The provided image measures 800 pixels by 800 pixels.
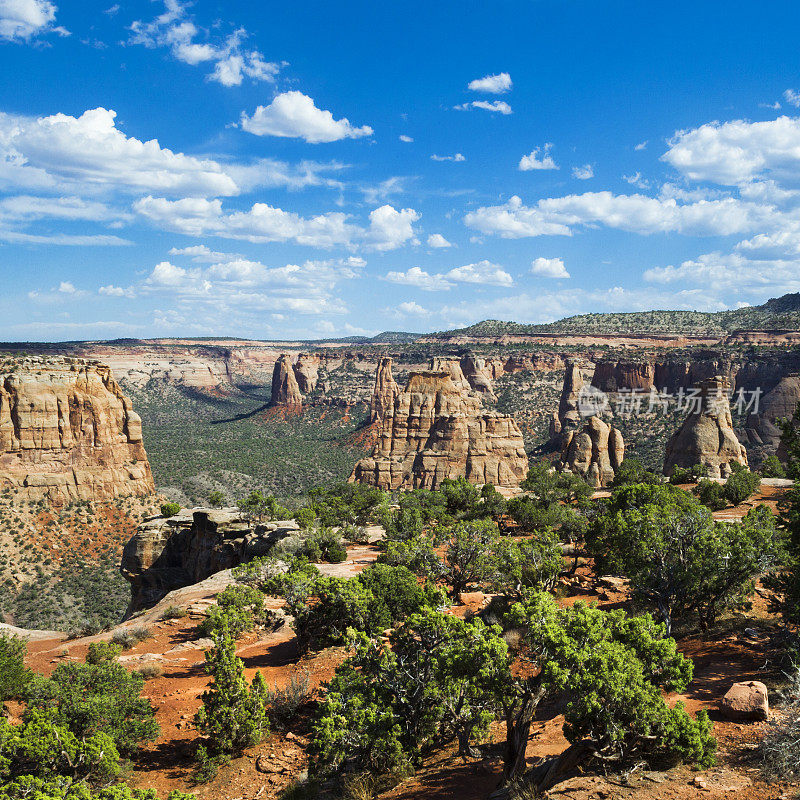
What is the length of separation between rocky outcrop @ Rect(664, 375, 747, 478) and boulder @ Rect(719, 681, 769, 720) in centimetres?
4410

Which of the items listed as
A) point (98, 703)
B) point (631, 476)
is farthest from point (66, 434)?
point (631, 476)

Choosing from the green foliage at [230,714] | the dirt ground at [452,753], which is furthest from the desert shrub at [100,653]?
the green foliage at [230,714]

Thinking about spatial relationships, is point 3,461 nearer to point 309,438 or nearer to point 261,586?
point 261,586

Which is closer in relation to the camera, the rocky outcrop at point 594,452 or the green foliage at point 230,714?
the green foliage at point 230,714

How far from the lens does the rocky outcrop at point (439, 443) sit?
261 feet

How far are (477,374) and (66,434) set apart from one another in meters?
99.4

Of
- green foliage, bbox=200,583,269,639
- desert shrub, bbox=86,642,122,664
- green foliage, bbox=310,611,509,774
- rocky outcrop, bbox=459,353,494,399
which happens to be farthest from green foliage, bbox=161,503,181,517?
rocky outcrop, bbox=459,353,494,399

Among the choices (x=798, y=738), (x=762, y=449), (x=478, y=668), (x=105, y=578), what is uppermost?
(x=478, y=668)

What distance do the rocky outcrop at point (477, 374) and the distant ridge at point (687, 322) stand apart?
4927 centimetres

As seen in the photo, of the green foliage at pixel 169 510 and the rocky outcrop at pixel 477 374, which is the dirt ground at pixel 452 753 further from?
the rocky outcrop at pixel 477 374

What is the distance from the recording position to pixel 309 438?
140m

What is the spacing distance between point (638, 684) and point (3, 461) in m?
74.3

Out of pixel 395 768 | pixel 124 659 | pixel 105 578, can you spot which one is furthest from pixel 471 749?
pixel 105 578

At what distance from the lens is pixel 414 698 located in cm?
1323
